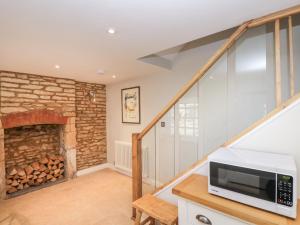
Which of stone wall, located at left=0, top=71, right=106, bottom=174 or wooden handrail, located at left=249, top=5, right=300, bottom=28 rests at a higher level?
wooden handrail, located at left=249, top=5, right=300, bottom=28

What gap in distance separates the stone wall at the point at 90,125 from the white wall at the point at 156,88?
178 millimetres

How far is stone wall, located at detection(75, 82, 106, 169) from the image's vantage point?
12.9 feet

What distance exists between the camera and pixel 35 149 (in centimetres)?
342

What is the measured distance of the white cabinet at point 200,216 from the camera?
1.10 meters

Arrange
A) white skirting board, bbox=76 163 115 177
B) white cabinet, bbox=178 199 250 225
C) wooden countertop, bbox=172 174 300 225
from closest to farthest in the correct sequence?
Result: wooden countertop, bbox=172 174 300 225 < white cabinet, bbox=178 199 250 225 < white skirting board, bbox=76 163 115 177

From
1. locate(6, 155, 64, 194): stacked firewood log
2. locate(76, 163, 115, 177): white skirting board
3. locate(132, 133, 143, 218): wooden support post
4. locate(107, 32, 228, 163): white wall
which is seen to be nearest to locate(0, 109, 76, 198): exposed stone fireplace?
locate(6, 155, 64, 194): stacked firewood log

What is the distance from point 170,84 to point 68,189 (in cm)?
278

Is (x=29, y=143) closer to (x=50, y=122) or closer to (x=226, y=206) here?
(x=50, y=122)

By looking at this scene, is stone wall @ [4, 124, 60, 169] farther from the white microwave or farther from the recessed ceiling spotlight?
the white microwave

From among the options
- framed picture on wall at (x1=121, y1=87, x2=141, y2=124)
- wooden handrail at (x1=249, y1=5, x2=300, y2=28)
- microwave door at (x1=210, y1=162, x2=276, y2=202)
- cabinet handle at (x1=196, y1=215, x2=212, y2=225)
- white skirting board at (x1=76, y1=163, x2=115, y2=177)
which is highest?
wooden handrail at (x1=249, y1=5, x2=300, y2=28)

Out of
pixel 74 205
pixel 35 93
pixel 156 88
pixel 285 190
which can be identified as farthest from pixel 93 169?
pixel 285 190

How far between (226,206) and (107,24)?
5.45 ft

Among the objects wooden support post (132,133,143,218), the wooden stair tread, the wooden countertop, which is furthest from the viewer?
wooden support post (132,133,143,218)

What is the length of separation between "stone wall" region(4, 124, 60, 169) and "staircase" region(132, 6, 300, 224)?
8.00 ft
